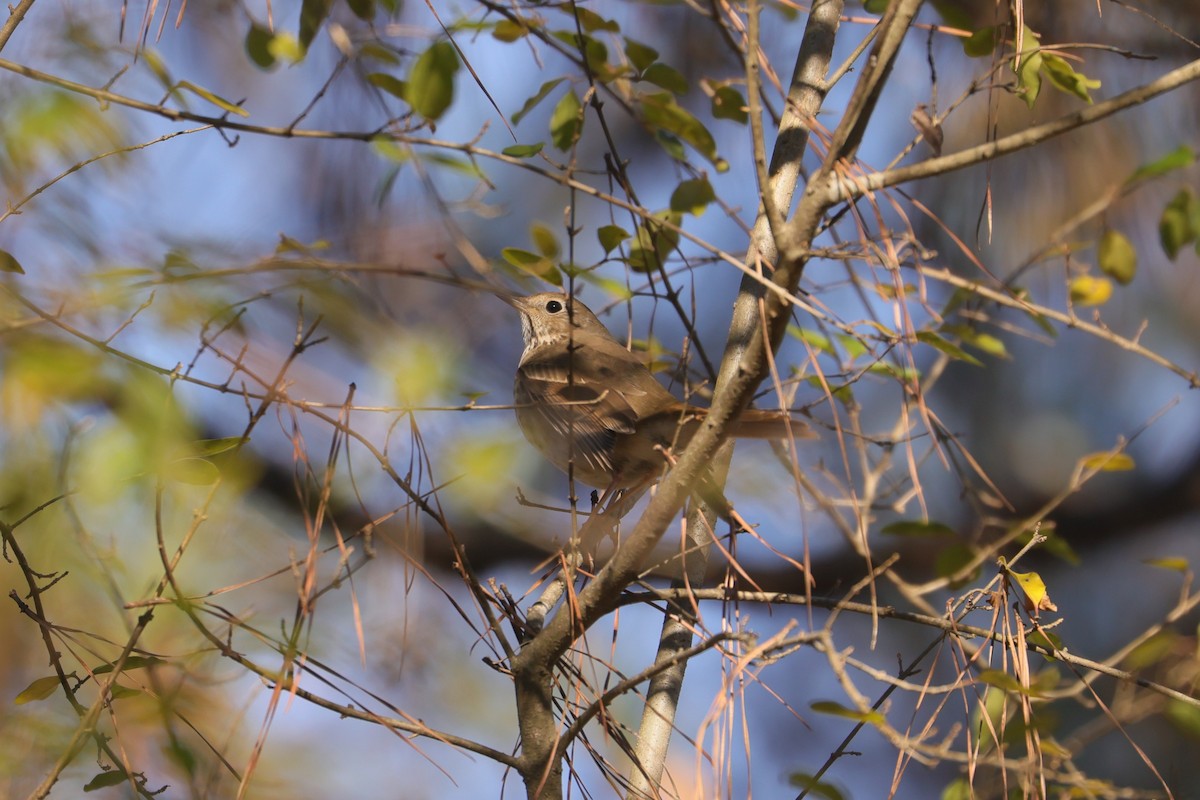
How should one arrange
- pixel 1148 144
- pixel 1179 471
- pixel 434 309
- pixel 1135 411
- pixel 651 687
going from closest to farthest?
pixel 651 687
pixel 434 309
pixel 1148 144
pixel 1179 471
pixel 1135 411

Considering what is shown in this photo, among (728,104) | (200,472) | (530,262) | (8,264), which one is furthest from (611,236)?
(8,264)

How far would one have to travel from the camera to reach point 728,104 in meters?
2.41

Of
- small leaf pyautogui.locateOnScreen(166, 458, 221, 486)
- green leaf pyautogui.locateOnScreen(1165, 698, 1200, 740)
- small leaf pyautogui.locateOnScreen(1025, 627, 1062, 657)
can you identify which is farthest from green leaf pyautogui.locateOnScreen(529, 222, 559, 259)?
green leaf pyautogui.locateOnScreen(1165, 698, 1200, 740)

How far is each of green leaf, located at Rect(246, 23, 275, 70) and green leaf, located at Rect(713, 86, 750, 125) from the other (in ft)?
3.11

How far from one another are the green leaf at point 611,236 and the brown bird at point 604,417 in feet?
1.19

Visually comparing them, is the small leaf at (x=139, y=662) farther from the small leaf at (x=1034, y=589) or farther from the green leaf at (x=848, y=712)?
the small leaf at (x=1034, y=589)

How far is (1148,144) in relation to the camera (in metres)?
4.63

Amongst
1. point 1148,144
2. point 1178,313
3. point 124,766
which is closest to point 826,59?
point 124,766

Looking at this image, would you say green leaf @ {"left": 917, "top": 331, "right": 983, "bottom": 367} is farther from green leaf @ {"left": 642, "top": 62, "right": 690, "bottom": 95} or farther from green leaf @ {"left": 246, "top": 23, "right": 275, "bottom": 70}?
green leaf @ {"left": 246, "top": 23, "right": 275, "bottom": 70}

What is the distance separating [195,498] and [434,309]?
215cm

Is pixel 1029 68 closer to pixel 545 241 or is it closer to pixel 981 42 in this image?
pixel 981 42

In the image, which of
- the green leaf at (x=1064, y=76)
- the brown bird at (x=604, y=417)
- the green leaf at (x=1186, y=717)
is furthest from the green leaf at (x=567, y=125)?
the green leaf at (x=1186, y=717)

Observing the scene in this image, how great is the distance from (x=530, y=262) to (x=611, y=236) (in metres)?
0.26

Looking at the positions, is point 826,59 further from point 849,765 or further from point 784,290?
point 849,765
